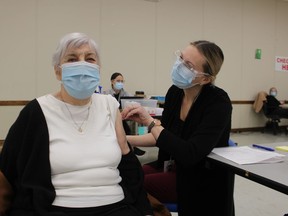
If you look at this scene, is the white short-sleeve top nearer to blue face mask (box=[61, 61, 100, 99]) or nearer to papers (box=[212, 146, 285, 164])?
blue face mask (box=[61, 61, 100, 99])

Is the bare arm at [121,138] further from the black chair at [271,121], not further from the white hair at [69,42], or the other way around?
the black chair at [271,121]

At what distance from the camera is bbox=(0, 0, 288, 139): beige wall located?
15.7 feet

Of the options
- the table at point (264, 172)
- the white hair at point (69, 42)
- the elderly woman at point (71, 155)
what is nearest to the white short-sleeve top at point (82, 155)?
the elderly woman at point (71, 155)

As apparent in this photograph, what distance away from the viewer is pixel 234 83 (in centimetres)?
680

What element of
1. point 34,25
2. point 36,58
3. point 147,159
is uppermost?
point 34,25

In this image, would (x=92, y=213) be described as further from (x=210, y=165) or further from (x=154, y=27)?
(x=154, y=27)

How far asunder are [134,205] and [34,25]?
176 inches

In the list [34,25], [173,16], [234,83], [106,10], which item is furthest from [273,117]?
[34,25]

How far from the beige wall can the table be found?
4.31 meters

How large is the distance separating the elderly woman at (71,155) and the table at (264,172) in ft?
1.31

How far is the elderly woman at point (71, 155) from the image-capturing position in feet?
3.63

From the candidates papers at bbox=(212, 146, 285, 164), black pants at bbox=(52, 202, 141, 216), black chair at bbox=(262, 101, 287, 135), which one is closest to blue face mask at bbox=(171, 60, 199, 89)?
papers at bbox=(212, 146, 285, 164)

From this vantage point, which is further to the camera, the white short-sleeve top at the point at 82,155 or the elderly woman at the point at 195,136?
the elderly woman at the point at 195,136

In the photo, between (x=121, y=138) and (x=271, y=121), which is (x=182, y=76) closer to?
(x=121, y=138)
